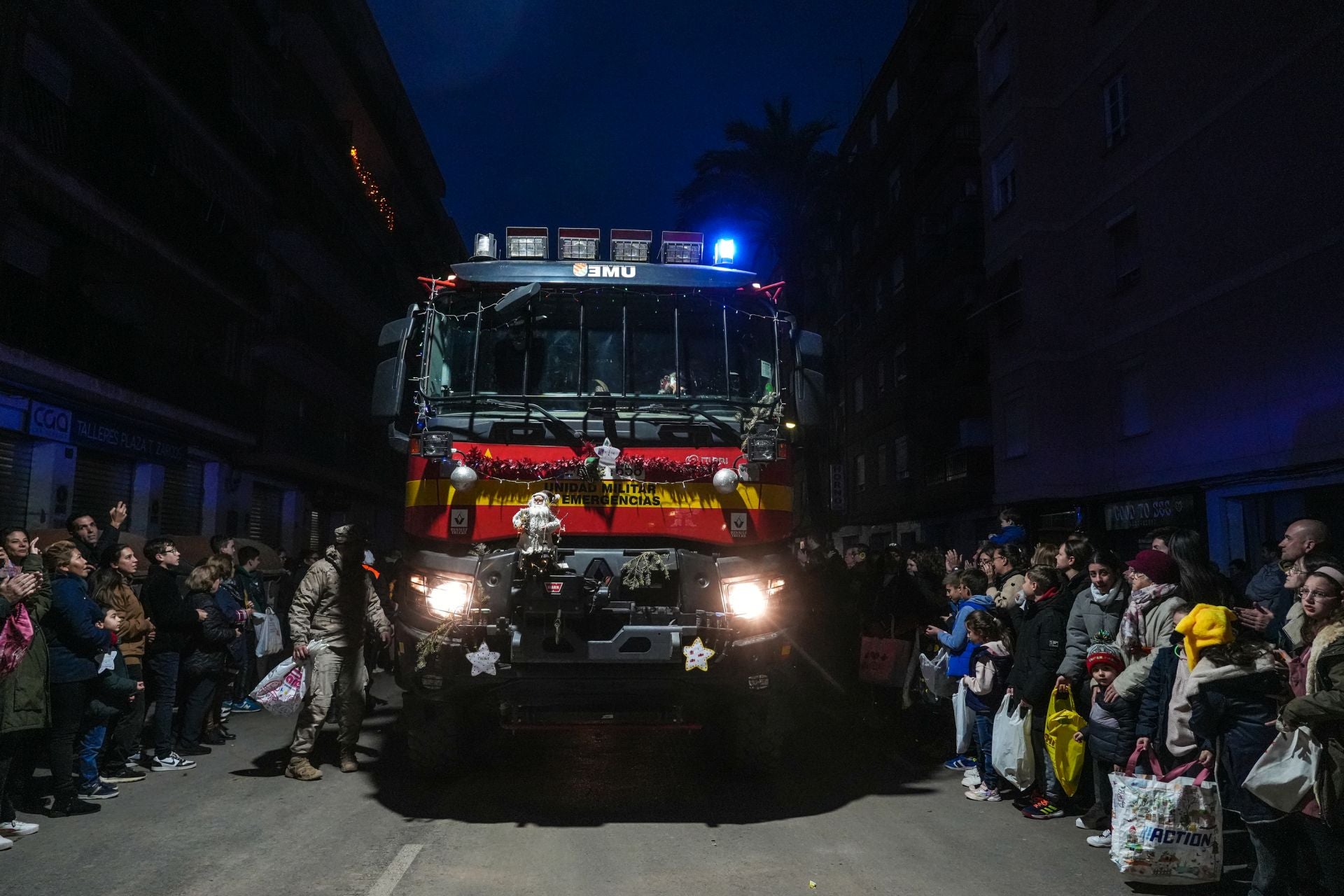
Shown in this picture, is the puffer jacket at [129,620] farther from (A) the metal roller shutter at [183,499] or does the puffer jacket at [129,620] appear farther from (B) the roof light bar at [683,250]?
(A) the metal roller shutter at [183,499]

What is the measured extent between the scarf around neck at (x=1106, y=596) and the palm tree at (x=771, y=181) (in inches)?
960

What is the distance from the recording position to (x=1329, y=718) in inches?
160

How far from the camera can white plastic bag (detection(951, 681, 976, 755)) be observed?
7.24m

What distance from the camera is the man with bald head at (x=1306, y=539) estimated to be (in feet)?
18.0

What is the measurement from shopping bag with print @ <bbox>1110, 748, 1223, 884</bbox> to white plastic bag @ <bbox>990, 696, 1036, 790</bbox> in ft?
4.88

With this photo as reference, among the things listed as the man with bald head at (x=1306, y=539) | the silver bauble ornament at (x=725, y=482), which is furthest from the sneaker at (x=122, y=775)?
the man with bald head at (x=1306, y=539)

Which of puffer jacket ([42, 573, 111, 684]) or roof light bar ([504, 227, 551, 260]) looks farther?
roof light bar ([504, 227, 551, 260])

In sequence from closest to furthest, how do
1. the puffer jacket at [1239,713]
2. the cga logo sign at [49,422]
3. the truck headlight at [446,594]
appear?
the puffer jacket at [1239,713] < the truck headlight at [446,594] < the cga logo sign at [49,422]

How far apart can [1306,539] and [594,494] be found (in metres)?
4.23

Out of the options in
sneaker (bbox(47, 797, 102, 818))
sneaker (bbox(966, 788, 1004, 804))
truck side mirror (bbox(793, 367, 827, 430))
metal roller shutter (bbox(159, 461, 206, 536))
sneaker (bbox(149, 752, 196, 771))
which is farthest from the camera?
metal roller shutter (bbox(159, 461, 206, 536))

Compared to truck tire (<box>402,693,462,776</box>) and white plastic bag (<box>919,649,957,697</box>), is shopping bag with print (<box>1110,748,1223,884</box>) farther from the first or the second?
truck tire (<box>402,693,462,776</box>)

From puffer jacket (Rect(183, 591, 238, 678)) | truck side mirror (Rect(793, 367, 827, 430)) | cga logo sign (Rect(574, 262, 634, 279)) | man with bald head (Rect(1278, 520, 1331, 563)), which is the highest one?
cga logo sign (Rect(574, 262, 634, 279))

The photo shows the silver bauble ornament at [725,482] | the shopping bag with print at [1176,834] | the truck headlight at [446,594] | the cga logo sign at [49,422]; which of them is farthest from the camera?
the cga logo sign at [49,422]

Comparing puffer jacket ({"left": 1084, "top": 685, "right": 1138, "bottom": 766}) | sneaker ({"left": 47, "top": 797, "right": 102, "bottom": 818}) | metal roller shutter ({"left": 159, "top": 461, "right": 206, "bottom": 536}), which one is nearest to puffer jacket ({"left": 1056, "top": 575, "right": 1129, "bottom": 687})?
puffer jacket ({"left": 1084, "top": 685, "right": 1138, "bottom": 766})
